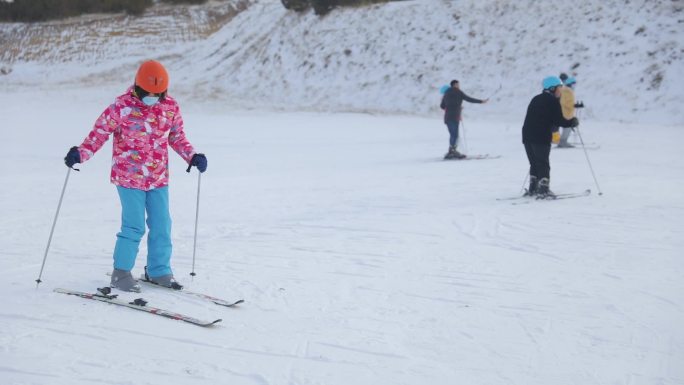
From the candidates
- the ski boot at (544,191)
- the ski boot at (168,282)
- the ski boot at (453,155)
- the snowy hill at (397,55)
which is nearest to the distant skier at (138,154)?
the ski boot at (168,282)

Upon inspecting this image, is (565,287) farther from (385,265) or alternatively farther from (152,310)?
(152,310)

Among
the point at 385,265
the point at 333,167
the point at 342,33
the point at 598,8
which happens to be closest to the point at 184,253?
the point at 385,265

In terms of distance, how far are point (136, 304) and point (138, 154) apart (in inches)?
42.6

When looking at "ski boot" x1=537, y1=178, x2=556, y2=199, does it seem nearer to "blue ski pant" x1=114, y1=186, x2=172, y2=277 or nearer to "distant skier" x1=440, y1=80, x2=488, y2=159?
"distant skier" x1=440, y1=80, x2=488, y2=159

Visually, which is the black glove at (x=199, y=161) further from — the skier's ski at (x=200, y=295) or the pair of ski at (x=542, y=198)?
the pair of ski at (x=542, y=198)

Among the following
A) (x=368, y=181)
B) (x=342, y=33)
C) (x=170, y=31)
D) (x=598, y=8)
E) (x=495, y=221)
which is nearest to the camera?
(x=495, y=221)

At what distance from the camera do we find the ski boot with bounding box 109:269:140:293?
5234 mm

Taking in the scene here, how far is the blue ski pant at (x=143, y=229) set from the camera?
5.10 m

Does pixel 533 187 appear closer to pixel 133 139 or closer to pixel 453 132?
pixel 453 132

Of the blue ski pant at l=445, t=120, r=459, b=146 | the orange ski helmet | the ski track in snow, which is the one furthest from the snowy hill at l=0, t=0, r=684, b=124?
the orange ski helmet

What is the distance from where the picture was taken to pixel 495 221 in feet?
27.1

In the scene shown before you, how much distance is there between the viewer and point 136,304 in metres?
4.83

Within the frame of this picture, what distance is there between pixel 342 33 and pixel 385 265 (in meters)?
26.1

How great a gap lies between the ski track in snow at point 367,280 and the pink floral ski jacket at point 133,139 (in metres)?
0.90
